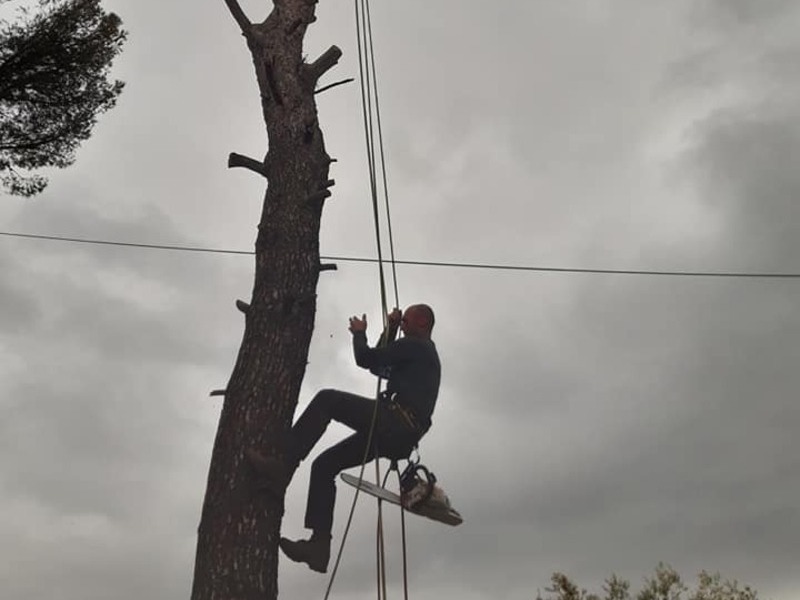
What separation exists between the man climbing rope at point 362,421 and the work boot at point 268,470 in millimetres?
256

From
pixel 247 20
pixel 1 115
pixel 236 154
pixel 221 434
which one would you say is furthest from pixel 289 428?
pixel 1 115

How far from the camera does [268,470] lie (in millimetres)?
4664

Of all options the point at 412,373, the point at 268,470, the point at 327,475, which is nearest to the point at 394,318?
the point at 412,373

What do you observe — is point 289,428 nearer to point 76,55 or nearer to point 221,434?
point 221,434

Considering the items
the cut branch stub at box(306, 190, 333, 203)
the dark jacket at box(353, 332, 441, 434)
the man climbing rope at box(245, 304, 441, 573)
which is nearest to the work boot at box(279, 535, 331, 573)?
the man climbing rope at box(245, 304, 441, 573)

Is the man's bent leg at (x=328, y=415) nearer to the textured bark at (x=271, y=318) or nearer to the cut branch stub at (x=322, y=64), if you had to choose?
the textured bark at (x=271, y=318)

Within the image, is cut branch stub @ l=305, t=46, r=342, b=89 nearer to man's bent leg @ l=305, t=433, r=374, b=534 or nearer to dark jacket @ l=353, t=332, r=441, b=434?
dark jacket @ l=353, t=332, r=441, b=434

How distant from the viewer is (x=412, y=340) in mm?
5668

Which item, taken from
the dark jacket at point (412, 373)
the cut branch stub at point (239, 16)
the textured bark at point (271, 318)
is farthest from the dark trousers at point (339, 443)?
the cut branch stub at point (239, 16)

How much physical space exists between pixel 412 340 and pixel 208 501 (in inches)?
70.2

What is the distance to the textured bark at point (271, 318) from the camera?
179 inches

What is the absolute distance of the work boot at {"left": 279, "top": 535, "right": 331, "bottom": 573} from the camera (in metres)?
5.05

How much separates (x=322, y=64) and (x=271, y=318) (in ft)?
7.76

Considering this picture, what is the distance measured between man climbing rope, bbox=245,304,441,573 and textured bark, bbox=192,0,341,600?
0.31 meters
